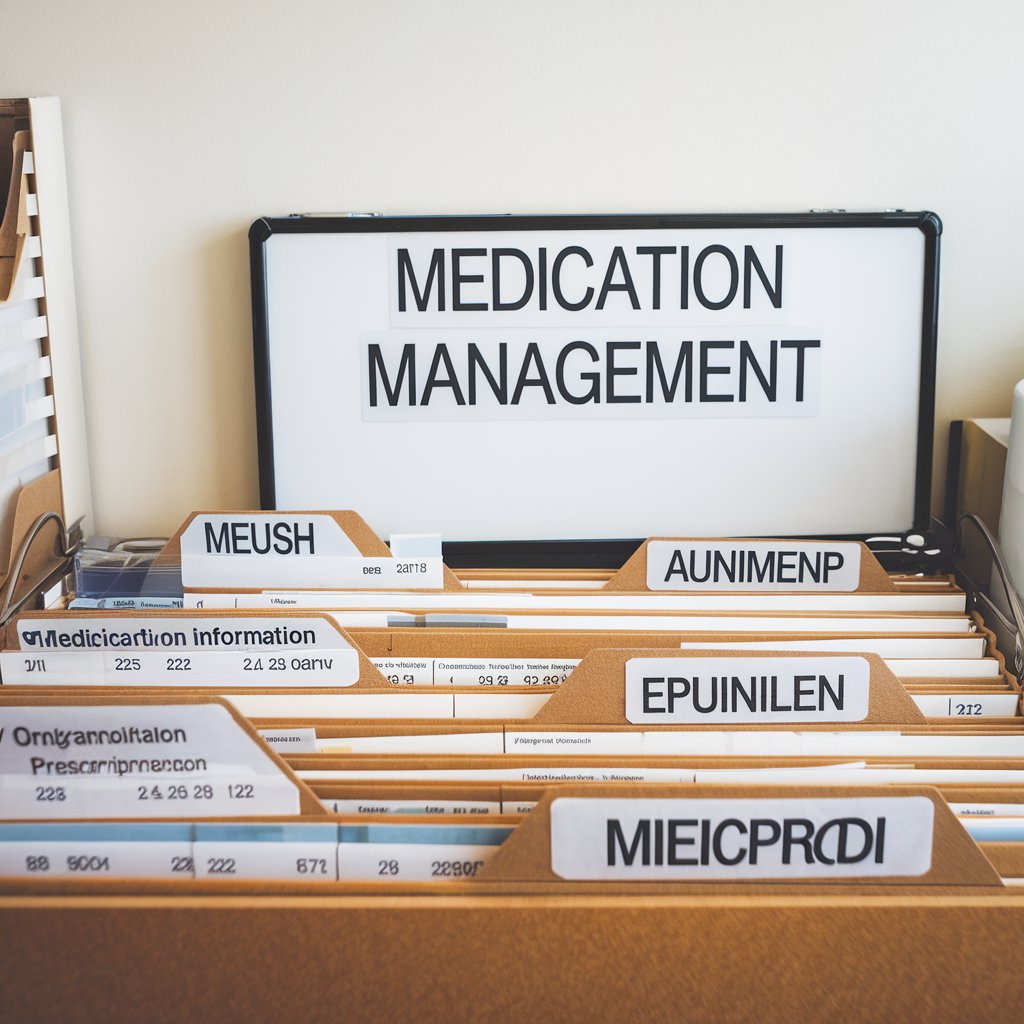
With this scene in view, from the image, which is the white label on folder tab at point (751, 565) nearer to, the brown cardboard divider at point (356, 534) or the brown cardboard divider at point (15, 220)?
the brown cardboard divider at point (356, 534)

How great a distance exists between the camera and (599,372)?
39.0 inches

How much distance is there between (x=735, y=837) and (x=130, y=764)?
0.34 meters

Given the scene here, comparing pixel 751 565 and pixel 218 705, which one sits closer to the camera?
pixel 218 705

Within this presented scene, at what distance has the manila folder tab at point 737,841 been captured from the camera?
0.58 m

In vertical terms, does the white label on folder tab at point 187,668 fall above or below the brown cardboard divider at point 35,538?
below

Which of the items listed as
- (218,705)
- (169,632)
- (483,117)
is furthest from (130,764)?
(483,117)

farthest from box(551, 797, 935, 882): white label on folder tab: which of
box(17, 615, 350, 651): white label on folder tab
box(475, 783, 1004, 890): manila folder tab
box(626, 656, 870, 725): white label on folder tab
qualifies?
box(17, 615, 350, 651): white label on folder tab

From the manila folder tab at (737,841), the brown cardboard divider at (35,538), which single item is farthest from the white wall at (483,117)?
the manila folder tab at (737,841)

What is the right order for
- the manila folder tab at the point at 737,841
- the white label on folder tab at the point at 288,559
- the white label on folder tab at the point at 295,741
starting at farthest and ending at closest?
the white label on folder tab at the point at 288,559 → the white label on folder tab at the point at 295,741 → the manila folder tab at the point at 737,841

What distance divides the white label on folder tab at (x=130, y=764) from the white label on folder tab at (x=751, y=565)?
396 millimetres

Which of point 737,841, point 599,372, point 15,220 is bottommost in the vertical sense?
point 737,841

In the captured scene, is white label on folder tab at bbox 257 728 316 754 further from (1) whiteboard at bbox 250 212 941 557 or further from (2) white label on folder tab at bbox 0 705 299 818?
(1) whiteboard at bbox 250 212 941 557

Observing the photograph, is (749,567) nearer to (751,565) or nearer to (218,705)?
(751,565)

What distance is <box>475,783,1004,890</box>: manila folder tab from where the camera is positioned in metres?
0.58
